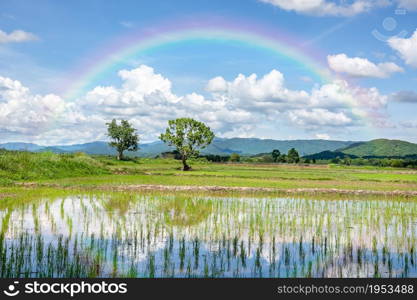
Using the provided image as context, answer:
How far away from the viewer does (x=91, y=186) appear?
33781 mm

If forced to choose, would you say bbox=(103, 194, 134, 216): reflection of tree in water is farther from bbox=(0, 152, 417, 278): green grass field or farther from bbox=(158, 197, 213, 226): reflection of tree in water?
bbox=(158, 197, 213, 226): reflection of tree in water

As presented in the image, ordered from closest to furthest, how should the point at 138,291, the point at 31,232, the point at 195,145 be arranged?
the point at 138,291
the point at 31,232
the point at 195,145

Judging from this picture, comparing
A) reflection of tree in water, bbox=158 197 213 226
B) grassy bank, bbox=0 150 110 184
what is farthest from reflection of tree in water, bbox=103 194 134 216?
grassy bank, bbox=0 150 110 184

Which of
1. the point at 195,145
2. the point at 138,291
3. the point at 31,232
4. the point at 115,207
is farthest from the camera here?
the point at 195,145

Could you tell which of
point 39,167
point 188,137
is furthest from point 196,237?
point 188,137

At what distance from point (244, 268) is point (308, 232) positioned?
223 inches

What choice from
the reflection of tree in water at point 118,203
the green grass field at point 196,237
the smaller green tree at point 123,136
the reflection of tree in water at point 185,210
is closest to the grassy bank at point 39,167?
the green grass field at point 196,237

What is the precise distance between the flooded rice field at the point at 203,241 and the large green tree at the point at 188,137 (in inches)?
2371

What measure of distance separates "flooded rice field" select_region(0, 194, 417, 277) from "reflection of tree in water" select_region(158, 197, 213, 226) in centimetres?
5

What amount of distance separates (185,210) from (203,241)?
7.57 meters

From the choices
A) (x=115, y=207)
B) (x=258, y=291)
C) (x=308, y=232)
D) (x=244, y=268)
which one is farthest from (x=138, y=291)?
(x=115, y=207)

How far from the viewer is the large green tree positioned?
83875 millimetres

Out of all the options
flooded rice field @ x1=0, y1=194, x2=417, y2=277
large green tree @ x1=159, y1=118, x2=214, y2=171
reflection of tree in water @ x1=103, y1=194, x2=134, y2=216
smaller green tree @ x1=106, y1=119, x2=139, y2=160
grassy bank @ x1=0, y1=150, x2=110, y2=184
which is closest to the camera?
flooded rice field @ x1=0, y1=194, x2=417, y2=277

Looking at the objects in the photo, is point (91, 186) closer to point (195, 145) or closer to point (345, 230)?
point (345, 230)
